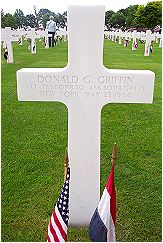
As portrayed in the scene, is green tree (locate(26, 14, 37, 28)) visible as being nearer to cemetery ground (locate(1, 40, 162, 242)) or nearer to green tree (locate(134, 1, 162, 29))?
green tree (locate(134, 1, 162, 29))

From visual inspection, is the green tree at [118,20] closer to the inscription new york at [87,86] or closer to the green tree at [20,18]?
the green tree at [20,18]

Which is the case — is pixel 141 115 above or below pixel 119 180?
above

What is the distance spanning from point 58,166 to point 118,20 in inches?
1944

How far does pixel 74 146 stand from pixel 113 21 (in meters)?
50.9

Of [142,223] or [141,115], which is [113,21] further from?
[142,223]

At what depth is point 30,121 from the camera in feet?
18.9

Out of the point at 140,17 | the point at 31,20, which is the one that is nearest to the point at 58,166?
the point at 140,17

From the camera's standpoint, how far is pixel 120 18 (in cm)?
5106

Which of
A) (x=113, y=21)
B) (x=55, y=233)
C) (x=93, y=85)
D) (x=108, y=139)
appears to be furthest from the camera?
(x=113, y=21)

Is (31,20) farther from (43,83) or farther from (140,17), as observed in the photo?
(43,83)

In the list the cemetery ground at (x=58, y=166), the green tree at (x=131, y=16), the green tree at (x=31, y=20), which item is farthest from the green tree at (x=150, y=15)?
the cemetery ground at (x=58, y=166)

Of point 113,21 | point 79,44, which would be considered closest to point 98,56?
point 79,44

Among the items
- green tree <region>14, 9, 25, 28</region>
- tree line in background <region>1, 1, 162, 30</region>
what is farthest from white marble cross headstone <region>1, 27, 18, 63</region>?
Answer: green tree <region>14, 9, 25, 28</region>

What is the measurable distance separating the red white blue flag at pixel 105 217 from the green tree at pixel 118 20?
5048 centimetres
